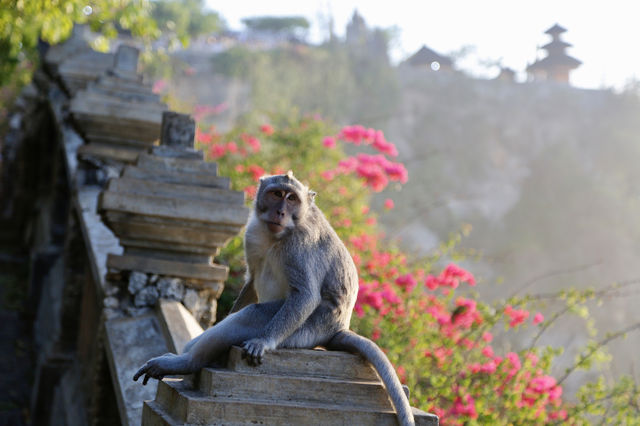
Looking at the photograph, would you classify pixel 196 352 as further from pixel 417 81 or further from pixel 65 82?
pixel 417 81

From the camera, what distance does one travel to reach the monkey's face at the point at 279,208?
238cm

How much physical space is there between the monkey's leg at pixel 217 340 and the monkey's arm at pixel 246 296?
31 cm

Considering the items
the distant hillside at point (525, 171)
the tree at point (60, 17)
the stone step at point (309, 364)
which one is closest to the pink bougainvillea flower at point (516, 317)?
the stone step at point (309, 364)

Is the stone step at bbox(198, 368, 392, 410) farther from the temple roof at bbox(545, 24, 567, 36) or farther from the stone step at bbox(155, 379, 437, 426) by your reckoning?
the temple roof at bbox(545, 24, 567, 36)

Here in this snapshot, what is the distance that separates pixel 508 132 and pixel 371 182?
3216 centimetres

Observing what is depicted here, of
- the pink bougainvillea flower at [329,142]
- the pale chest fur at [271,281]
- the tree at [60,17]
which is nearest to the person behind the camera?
the pale chest fur at [271,281]

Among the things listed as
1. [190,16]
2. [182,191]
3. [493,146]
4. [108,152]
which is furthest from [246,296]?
[190,16]

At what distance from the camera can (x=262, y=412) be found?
192 cm

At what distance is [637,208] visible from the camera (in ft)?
110

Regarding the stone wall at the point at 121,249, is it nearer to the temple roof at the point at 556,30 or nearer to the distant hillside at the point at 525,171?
the distant hillside at the point at 525,171

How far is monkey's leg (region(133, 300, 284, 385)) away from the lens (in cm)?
218

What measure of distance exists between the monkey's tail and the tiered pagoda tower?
29694 millimetres

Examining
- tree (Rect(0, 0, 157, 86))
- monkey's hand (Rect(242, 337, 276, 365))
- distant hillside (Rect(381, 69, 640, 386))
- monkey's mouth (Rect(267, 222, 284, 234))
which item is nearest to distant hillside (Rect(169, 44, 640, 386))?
distant hillside (Rect(381, 69, 640, 386))

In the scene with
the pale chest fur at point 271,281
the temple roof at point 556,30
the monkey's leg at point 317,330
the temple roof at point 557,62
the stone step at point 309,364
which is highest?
the temple roof at point 556,30
